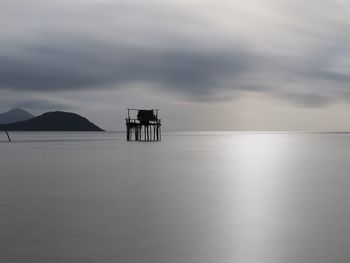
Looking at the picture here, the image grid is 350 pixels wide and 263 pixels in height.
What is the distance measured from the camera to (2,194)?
2425cm

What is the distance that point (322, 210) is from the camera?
19.6 meters

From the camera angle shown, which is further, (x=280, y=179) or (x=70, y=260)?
(x=280, y=179)

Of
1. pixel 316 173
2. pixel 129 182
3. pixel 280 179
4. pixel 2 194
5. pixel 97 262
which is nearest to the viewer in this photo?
pixel 97 262

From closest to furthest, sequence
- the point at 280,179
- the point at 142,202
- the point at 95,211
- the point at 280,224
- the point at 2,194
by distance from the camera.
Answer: the point at 280,224, the point at 95,211, the point at 142,202, the point at 2,194, the point at 280,179

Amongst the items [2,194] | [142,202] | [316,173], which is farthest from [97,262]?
[316,173]

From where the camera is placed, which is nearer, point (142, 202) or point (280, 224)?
point (280, 224)

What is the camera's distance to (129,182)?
99.6 feet

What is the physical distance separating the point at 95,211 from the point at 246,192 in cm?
977

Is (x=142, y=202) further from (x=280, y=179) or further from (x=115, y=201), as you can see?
(x=280, y=179)

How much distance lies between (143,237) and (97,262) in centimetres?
302

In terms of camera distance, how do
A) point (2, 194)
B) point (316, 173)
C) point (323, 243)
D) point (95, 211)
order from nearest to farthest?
point (323, 243) < point (95, 211) < point (2, 194) < point (316, 173)

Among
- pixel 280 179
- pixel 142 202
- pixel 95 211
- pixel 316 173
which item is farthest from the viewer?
pixel 316 173

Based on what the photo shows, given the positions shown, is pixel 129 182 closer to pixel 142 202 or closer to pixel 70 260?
pixel 142 202

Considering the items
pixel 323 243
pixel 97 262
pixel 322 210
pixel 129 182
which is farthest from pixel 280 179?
pixel 97 262
